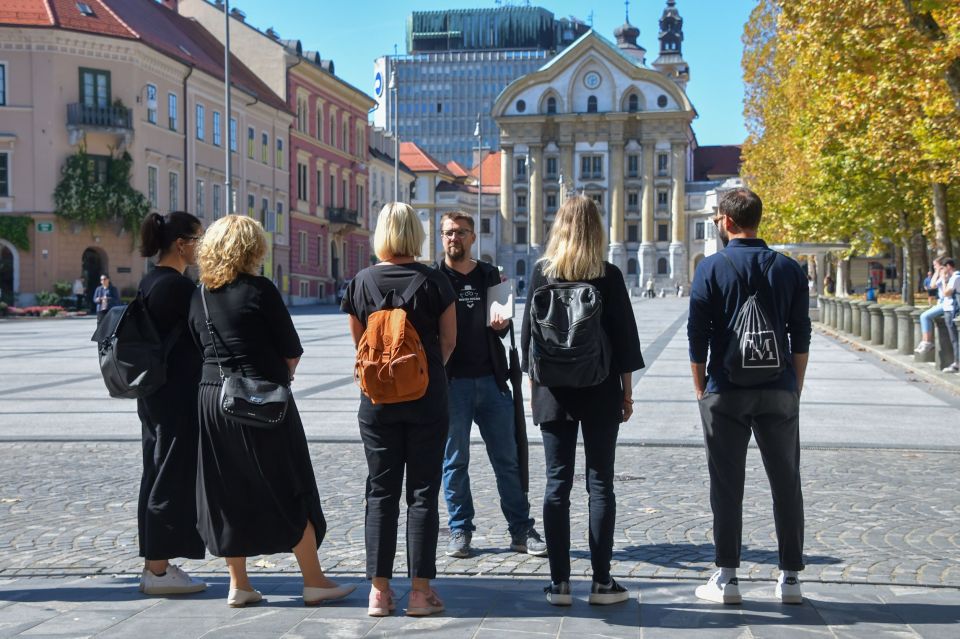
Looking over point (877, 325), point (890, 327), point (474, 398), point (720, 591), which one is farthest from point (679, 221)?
point (720, 591)

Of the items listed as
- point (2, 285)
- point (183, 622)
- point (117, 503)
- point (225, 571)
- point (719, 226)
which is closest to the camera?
point (183, 622)

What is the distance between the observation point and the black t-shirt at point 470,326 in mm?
6355

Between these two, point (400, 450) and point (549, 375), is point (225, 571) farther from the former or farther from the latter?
point (549, 375)

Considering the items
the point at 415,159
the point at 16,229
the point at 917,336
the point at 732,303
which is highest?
the point at 415,159

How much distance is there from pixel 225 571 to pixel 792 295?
3.05m

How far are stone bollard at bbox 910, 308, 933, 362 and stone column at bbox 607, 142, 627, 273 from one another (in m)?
86.4

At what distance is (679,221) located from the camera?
112 meters

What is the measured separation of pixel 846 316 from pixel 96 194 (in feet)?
86.2

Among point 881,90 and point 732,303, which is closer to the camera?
point 732,303

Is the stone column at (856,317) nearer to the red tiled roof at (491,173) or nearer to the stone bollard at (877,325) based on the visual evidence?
the stone bollard at (877,325)

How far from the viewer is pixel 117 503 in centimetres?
799

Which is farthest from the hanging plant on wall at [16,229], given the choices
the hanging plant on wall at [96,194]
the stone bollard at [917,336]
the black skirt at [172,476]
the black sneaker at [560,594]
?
the black sneaker at [560,594]

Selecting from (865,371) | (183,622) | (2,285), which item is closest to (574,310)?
(183,622)

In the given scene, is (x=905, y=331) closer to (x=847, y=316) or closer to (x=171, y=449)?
(x=847, y=316)
